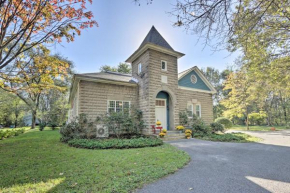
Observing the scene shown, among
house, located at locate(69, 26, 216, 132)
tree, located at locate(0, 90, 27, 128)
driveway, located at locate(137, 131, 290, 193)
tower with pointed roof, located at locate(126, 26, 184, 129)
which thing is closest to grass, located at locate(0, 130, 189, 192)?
driveway, located at locate(137, 131, 290, 193)

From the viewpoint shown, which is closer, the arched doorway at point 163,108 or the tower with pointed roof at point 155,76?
the tower with pointed roof at point 155,76

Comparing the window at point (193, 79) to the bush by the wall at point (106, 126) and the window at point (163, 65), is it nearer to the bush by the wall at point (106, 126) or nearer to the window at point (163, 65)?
the window at point (163, 65)

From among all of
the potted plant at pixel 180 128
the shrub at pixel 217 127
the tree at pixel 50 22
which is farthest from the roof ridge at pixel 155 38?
the shrub at pixel 217 127

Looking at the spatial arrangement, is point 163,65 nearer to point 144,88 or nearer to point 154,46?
point 154,46

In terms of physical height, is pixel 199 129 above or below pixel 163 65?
below

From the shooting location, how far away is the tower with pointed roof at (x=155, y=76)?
10.0 metres

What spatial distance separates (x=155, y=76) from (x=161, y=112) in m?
2.89

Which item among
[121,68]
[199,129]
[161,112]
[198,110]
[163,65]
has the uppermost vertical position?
[121,68]

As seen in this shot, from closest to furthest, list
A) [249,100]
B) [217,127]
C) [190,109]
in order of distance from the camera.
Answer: [217,127], [190,109], [249,100]

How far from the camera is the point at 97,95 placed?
9547mm

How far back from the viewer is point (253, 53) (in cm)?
814

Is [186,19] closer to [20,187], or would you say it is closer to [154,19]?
[154,19]

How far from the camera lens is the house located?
9383 millimetres

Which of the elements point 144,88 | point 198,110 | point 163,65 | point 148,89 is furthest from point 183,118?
point 163,65
